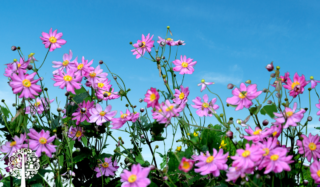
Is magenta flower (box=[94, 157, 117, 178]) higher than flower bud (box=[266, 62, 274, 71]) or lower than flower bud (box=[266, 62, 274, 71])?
lower

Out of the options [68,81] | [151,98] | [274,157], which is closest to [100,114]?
[68,81]

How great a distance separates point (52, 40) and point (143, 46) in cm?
59

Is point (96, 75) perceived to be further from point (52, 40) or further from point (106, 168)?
point (106, 168)

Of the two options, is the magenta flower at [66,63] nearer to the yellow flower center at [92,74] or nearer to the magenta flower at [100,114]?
the yellow flower center at [92,74]

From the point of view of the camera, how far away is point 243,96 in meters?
1.37

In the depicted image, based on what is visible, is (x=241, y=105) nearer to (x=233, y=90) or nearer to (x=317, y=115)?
(x=233, y=90)

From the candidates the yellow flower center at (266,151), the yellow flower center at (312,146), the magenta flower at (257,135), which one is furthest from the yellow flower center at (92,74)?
the yellow flower center at (312,146)

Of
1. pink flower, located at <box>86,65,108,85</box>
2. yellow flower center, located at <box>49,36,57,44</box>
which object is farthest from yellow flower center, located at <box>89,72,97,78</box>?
yellow flower center, located at <box>49,36,57,44</box>

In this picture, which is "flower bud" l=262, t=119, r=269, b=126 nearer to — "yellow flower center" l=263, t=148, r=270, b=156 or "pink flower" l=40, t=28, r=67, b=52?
"yellow flower center" l=263, t=148, r=270, b=156

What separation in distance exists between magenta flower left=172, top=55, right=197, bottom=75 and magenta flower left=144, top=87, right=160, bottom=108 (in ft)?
1.64

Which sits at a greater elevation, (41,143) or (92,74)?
(92,74)

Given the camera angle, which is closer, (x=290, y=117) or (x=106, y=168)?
(x=290, y=117)

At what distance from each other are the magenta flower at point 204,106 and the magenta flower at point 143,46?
0.63 meters

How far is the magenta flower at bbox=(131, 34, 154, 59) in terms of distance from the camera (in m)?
2.10
